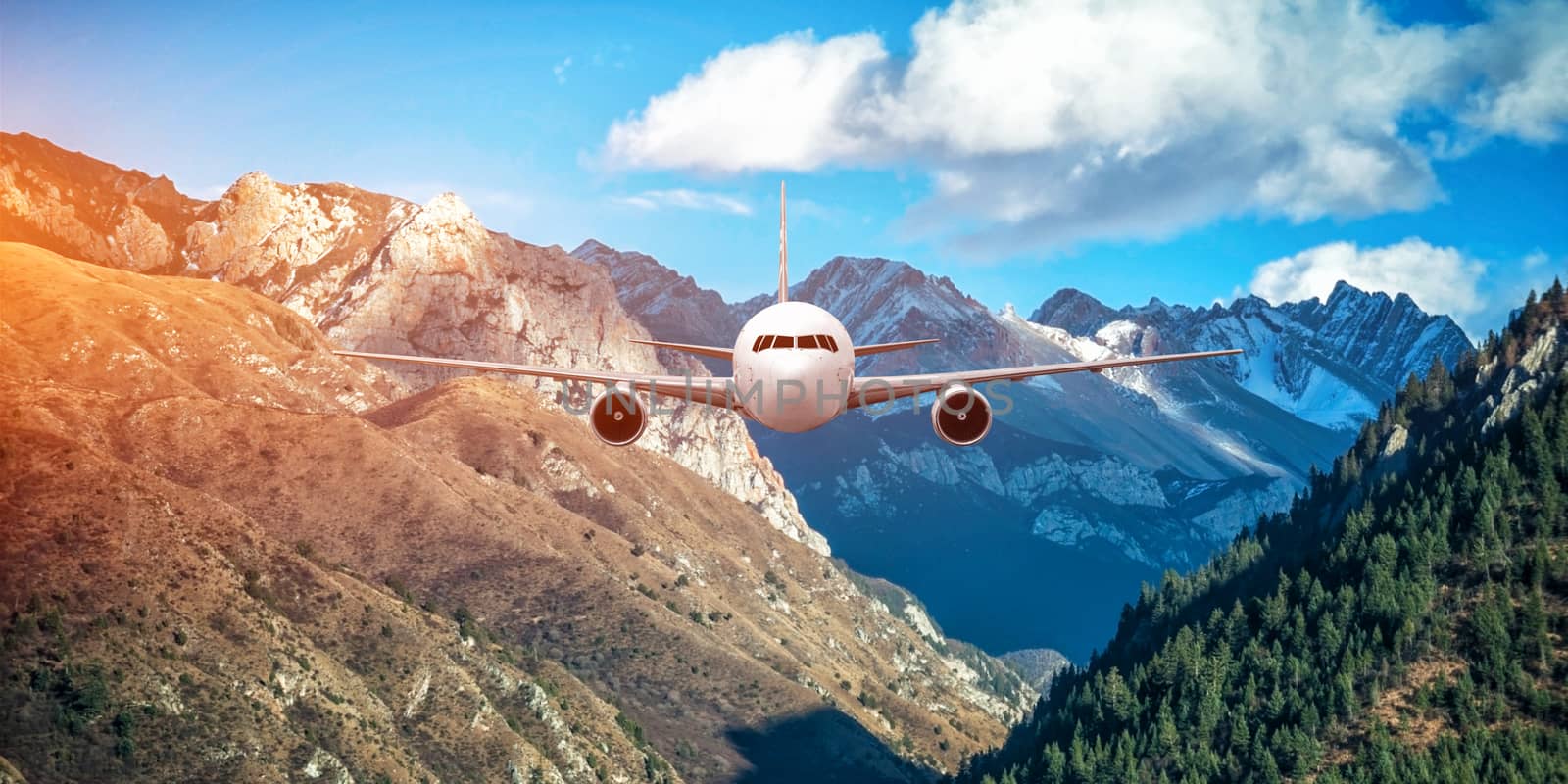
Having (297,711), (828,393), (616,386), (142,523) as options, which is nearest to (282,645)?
(297,711)

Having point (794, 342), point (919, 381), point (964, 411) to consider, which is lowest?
point (964, 411)

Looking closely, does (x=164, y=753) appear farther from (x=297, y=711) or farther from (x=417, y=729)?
(x=417, y=729)

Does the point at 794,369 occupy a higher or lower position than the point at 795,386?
higher

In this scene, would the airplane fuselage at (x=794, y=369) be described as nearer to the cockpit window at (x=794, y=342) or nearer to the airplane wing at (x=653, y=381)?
the cockpit window at (x=794, y=342)

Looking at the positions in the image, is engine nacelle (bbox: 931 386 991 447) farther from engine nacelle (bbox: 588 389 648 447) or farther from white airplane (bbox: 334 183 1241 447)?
engine nacelle (bbox: 588 389 648 447)

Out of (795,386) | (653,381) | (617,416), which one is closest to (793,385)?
(795,386)

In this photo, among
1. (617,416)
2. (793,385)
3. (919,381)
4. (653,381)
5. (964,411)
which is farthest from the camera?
(617,416)

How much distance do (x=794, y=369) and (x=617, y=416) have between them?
1145 cm

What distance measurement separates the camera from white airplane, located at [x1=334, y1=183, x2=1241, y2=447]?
54938mm

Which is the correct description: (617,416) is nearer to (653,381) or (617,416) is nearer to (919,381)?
(653,381)

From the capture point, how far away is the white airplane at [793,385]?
54.9 meters

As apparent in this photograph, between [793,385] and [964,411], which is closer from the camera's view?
[793,385]

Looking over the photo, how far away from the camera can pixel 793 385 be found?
5469cm

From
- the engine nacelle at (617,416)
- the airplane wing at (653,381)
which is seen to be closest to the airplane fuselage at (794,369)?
the airplane wing at (653,381)
